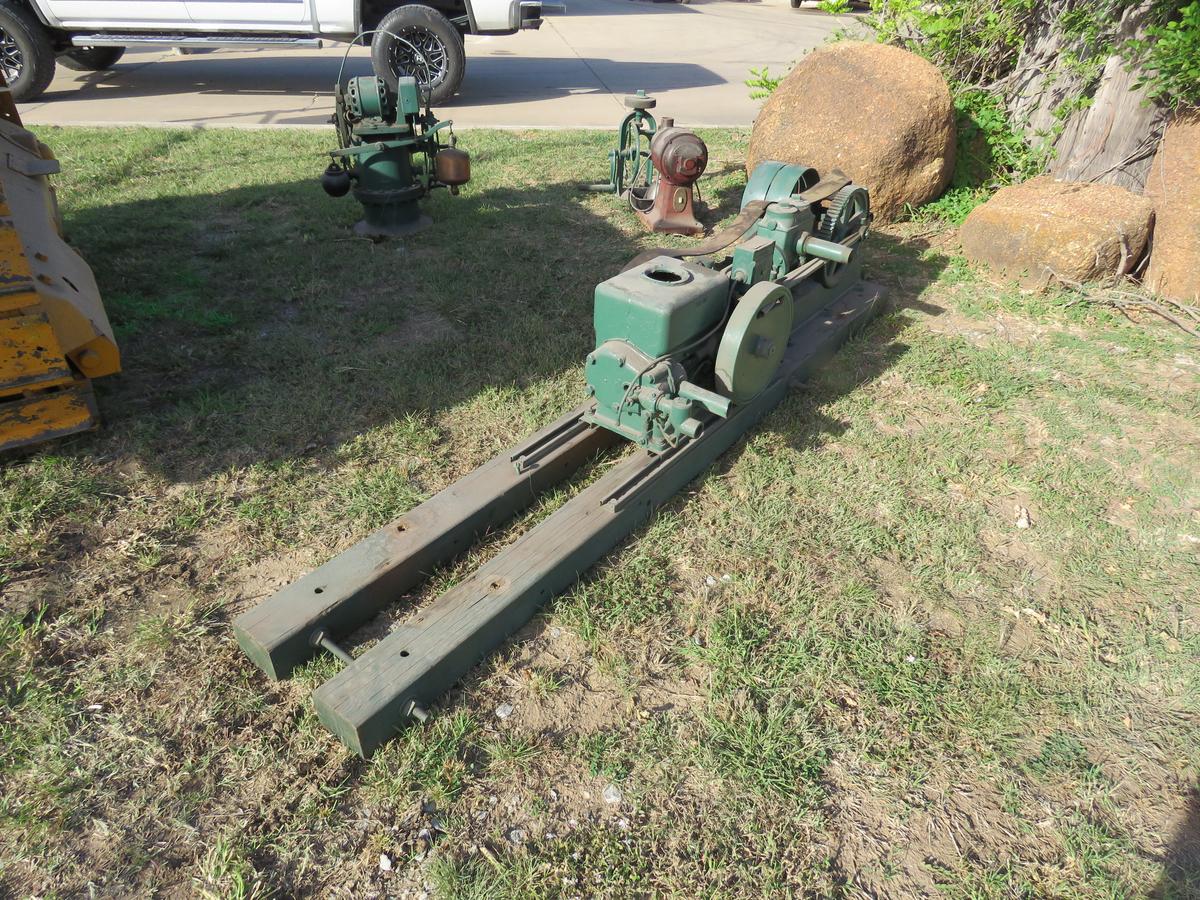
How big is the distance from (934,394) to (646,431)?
178 centimetres

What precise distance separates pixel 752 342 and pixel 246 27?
847 cm

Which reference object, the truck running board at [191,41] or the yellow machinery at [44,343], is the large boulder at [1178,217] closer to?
the yellow machinery at [44,343]

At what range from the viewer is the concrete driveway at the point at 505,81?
8172 mm

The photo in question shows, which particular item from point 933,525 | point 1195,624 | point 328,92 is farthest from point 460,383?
point 328,92

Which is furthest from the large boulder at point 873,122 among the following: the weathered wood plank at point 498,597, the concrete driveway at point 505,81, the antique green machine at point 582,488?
the weathered wood plank at point 498,597

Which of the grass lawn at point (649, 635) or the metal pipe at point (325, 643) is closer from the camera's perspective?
the grass lawn at point (649, 635)

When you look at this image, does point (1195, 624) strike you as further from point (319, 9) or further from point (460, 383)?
point (319, 9)

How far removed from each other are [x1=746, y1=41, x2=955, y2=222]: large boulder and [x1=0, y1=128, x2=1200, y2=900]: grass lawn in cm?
169

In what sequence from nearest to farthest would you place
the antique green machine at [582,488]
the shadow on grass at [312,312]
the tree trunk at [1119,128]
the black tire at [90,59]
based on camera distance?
the antique green machine at [582,488]
the shadow on grass at [312,312]
the tree trunk at [1119,128]
the black tire at [90,59]

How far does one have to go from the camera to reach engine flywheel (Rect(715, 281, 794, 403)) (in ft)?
8.41

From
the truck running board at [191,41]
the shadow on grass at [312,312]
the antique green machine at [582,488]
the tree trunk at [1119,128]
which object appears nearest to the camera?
the antique green machine at [582,488]

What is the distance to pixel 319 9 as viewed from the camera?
809cm

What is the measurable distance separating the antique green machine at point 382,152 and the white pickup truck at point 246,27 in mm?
3514

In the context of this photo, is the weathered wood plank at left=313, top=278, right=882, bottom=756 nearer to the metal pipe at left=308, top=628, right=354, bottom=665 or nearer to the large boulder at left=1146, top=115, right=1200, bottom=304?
the metal pipe at left=308, top=628, right=354, bottom=665
